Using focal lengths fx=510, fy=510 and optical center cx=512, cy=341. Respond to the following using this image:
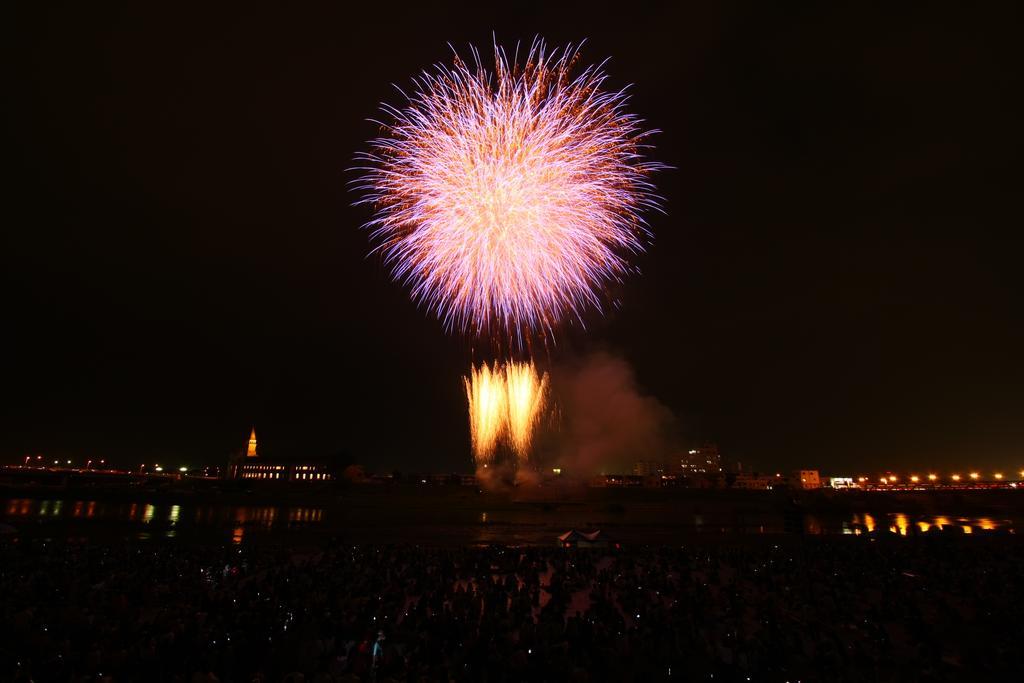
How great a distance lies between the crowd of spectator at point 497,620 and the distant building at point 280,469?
12811 centimetres

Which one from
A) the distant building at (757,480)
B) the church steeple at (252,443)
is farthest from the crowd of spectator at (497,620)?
the church steeple at (252,443)

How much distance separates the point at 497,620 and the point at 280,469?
162 m

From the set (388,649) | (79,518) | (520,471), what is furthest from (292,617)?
(520,471)

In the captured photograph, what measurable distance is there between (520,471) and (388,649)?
93788 millimetres

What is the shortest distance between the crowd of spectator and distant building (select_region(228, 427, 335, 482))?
12811 cm

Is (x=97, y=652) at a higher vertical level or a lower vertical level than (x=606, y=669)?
higher

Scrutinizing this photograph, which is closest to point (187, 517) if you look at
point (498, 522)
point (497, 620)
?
point (498, 522)

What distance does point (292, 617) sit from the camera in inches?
578

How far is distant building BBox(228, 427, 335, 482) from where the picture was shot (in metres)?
149

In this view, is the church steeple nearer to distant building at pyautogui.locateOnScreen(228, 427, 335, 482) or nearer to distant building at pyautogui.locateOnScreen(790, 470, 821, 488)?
distant building at pyautogui.locateOnScreen(228, 427, 335, 482)

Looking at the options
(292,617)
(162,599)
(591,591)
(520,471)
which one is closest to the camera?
(292,617)

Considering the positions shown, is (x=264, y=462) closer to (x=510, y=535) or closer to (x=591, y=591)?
(x=510, y=535)

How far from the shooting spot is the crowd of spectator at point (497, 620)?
11500 mm

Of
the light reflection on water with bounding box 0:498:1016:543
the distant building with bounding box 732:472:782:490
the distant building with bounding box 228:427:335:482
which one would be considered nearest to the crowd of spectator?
the light reflection on water with bounding box 0:498:1016:543
